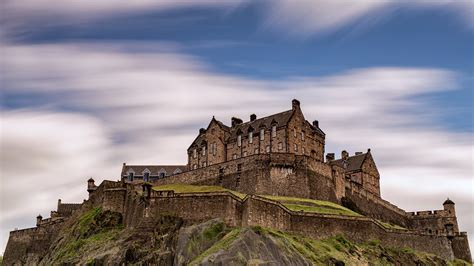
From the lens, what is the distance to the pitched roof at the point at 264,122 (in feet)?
255

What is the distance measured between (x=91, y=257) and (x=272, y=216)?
17.7 meters

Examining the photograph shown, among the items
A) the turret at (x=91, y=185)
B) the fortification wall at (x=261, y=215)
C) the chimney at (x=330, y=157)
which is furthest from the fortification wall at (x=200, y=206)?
the chimney at (x=330, y=157)

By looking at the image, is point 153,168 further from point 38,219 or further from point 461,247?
point 461,247

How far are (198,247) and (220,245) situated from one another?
2750 millimetres

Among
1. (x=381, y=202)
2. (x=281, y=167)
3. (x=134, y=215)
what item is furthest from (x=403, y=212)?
(x=134, y=215)

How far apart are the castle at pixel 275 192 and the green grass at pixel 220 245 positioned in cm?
263

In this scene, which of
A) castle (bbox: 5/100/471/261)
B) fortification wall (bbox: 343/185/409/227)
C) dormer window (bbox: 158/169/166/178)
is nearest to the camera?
castle (bbox: 5/100/471/261)

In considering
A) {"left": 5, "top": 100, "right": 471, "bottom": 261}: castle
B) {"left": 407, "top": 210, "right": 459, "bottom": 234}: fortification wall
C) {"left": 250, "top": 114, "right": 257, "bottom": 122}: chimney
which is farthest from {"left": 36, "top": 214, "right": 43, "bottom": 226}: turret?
{"left": 407, "top": 210, "right": 459, "bottom": 234}: fortification wall

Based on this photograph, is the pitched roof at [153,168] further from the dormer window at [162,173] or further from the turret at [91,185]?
the turret at [91,185]

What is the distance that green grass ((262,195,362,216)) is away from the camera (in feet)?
212

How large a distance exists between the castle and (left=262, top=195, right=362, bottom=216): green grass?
1727mm

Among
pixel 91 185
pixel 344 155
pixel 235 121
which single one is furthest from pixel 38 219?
pixel 344 155

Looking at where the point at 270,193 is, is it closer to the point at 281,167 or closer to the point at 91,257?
the point at 281,167

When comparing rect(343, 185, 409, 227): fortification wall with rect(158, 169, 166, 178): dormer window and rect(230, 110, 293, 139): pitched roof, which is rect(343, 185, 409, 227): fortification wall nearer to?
rect(230, 110, 293, 139): pitched roof
